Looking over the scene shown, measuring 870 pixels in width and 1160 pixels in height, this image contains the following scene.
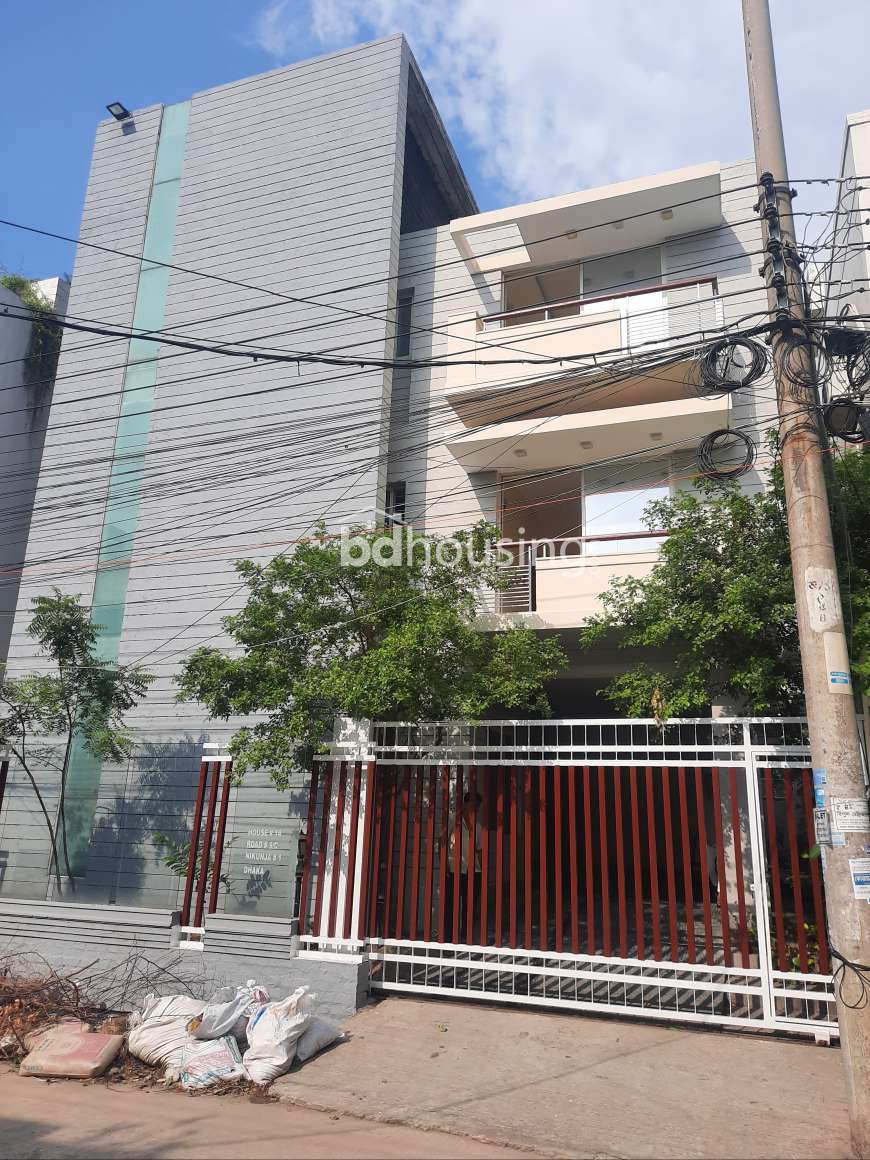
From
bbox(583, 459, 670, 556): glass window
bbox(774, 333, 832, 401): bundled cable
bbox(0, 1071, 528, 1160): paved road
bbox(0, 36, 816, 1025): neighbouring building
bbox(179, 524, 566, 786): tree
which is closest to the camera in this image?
bbox(0, 1071, 528, 1160): paved road

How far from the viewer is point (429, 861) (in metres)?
6.89

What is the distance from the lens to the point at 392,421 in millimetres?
12461

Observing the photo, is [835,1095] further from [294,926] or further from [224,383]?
[224,383]

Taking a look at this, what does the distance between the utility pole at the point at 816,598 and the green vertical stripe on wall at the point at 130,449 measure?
9.15 m

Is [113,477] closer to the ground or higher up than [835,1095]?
higher up

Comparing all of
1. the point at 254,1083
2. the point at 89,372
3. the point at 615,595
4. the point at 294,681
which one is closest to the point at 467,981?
the point at 254,1083

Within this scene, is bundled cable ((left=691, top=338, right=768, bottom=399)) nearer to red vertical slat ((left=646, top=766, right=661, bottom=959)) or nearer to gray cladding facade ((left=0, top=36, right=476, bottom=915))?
red vertical slat ((left=646, top=766, right=661, bottom=959))

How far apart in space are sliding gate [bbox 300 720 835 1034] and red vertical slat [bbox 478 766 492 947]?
0.02 metres

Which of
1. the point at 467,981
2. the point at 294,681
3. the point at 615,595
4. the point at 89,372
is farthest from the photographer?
the point at 89,372

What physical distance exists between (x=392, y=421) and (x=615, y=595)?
17.5ft

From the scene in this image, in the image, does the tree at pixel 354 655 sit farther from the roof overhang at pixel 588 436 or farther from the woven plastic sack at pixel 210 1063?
the roof overhang at pixel 588 436

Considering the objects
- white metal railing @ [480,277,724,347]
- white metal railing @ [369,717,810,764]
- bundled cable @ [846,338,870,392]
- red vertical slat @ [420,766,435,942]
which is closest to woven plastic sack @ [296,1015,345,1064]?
red vertical slat @ [420,766,435,942]

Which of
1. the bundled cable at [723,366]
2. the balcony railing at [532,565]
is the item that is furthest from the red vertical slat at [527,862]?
the balcony railing at [532,565]

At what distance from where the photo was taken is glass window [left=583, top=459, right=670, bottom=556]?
35.5 feet
